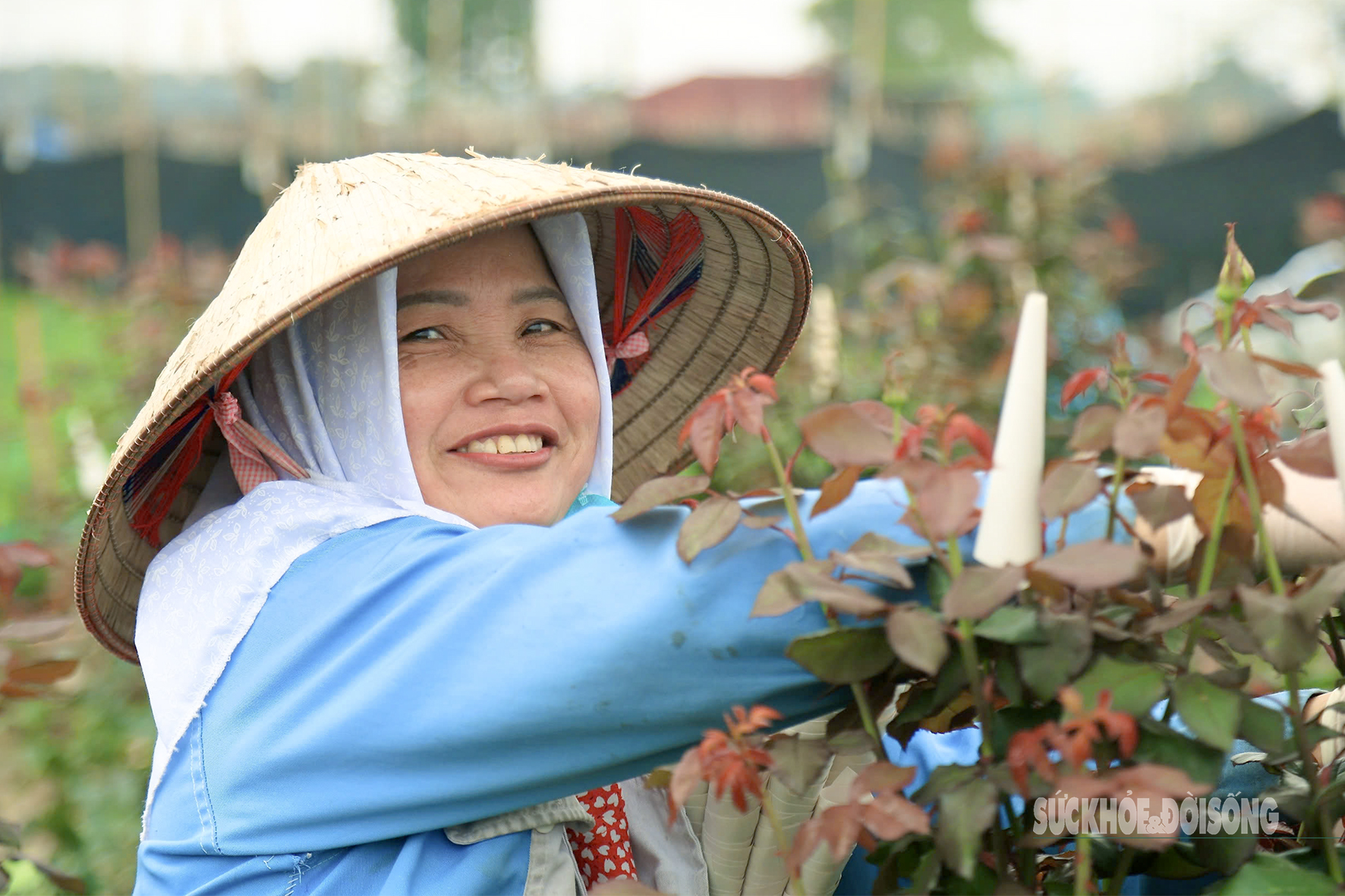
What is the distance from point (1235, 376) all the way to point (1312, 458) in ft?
0.37

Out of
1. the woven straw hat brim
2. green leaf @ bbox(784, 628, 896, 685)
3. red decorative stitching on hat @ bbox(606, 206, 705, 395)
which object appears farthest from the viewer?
red decorative stitching on hat @ bbox(606, 206, 705, 395)

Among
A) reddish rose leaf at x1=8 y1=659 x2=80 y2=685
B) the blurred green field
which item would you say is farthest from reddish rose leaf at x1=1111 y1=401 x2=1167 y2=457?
the blurred green field

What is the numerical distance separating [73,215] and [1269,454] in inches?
390

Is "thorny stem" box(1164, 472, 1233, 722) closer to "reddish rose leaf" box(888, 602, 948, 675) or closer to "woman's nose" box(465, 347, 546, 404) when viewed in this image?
"reddish rose leaf" box(888, 602, 948, 675)

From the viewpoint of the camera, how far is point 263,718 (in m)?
1.22

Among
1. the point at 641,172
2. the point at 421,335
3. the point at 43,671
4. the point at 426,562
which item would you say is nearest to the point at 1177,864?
the point at 426,562

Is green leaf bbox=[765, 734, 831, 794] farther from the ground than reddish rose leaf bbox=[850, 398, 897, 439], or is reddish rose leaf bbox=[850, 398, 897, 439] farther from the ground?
reddish rose leaf bbox=[850, 398, 897, 439]

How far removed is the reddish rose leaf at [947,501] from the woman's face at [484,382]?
32.4 inches

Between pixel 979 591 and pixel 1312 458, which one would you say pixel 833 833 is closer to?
pixel 979 591

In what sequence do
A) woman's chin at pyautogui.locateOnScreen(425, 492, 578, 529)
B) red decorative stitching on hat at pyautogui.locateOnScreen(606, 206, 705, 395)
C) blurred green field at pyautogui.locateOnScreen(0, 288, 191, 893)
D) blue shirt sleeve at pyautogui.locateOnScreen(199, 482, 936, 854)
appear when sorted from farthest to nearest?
blurred green field at pyautogui.locateOnScreen(0, 288, 191, 893) < red decorative stitching on hat at pyautogui.locateOnScreen(606, 206, 705, 395) < woman's chin at pyautogui.locateOnScreen(425, 492, 578, 529) < blue shirt sleeve at pyautogui.locateOnScreen(199, 482, 936, 854)

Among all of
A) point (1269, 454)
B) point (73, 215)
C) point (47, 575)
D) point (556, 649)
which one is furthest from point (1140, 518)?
point (73, 215)

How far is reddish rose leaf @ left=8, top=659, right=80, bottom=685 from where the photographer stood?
140cm

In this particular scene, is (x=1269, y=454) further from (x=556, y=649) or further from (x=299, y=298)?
(x=299, y=298)

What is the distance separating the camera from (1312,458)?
2.60 ft
